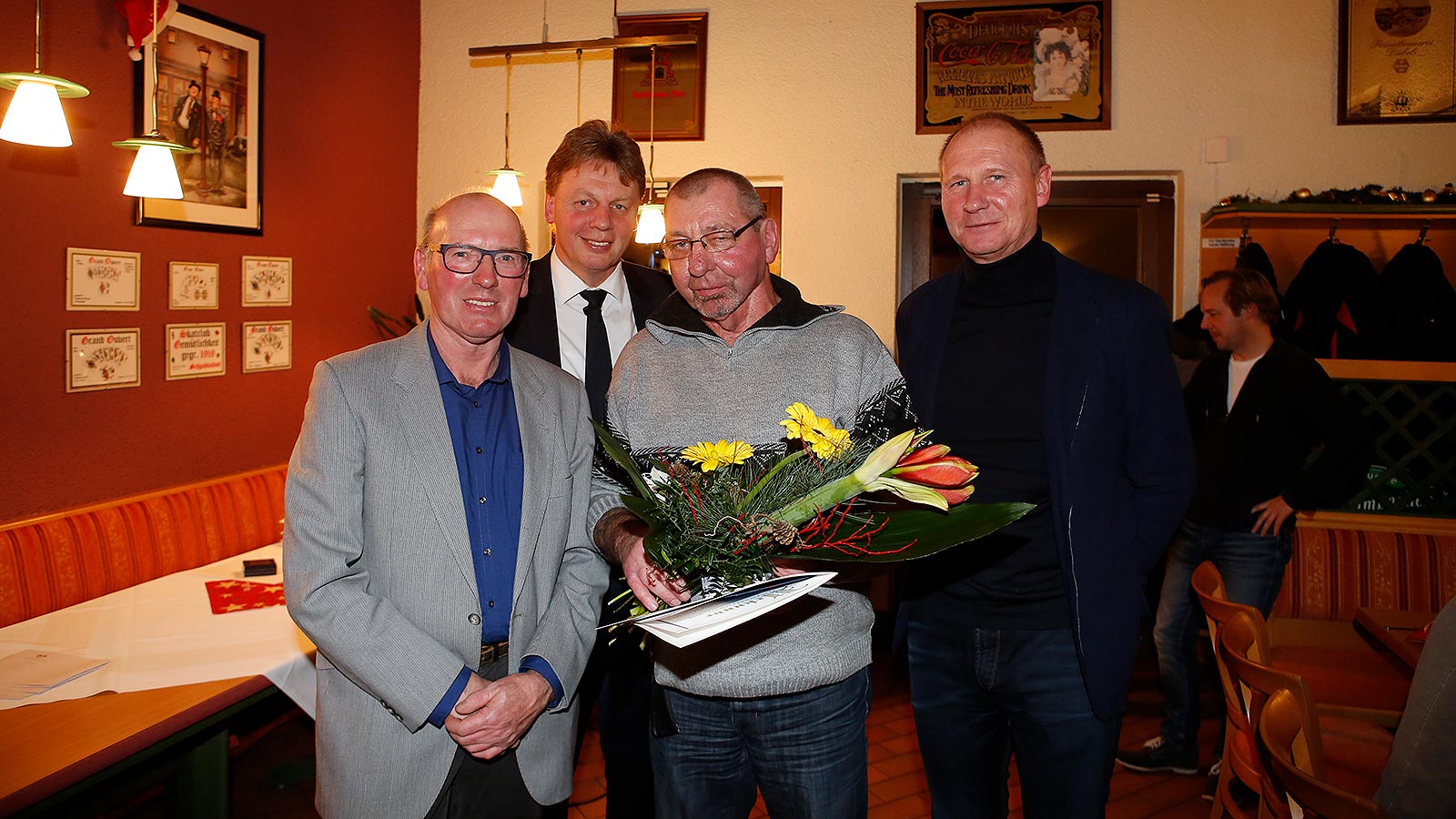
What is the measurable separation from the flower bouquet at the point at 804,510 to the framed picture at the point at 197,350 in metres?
3.01

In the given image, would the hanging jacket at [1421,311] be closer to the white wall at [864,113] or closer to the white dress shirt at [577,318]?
the white wall at [864,113]

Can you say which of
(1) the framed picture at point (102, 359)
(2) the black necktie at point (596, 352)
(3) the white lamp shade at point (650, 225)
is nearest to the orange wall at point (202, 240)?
(1) the framed picture at point (102, 359)

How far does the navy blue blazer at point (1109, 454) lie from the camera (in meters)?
1.73

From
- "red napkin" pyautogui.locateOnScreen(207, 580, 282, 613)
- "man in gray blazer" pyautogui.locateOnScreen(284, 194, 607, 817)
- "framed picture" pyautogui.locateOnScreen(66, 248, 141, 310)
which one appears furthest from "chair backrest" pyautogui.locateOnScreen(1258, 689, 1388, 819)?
"framed picture" pyautogui.locateOnScreen(66, 248, 141, 310)

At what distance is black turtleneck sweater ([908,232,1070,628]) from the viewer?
1785 millimetres

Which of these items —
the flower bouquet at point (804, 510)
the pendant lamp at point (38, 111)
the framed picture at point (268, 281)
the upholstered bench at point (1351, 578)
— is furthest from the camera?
the framed picture at point (268, 281)

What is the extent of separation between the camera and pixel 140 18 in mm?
3354

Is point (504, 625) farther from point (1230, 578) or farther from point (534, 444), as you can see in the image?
point (1230, 578)

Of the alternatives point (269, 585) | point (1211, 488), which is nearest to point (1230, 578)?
point (1211, 488)

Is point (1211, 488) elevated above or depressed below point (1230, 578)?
above

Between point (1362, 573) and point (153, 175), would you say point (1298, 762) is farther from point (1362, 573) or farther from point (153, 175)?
point (153, 175)

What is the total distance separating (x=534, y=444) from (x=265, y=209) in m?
3.11

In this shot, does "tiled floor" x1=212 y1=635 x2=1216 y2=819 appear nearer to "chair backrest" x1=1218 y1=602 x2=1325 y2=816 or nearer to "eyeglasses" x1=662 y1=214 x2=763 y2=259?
"chair backrest" x1=1218 y1=602 x2=1325 y2=816

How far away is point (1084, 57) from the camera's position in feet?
15.5
